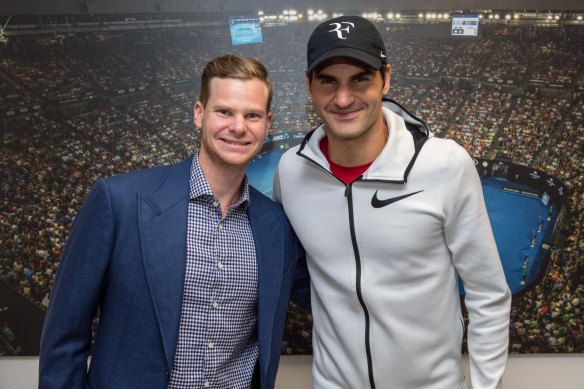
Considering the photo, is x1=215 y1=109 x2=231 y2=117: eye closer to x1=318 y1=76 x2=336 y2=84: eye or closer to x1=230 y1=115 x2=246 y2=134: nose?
x1=230 y1=115 x2=246 y2=134: nose

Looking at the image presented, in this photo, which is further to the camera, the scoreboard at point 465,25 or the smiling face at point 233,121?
the scoreboard at point 465,25

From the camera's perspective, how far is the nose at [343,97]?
4.07ft

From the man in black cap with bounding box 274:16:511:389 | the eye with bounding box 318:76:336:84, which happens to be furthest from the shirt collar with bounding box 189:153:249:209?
the eye with bounding box 318:76:336:84

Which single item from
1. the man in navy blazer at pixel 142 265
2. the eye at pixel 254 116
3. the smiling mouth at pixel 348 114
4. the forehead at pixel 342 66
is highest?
the forehead at pixel 342 66

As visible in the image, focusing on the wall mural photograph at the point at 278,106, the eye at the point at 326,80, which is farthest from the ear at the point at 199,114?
the wall mural photograph at the point at 278,106

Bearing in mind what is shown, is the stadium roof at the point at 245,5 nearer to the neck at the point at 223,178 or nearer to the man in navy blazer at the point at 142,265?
the man in navy blazer at the point at 142,265

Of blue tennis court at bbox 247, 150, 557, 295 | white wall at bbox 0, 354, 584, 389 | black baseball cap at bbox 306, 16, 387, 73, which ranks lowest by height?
white wall at bbox 0, 354, 584, 389

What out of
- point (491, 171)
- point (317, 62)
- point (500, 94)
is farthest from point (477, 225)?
point (500, 94)

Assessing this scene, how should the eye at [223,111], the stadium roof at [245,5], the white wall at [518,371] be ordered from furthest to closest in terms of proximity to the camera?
the white wall at [518,371] → the stadium roof at [245,5] → the eye at [223,111]

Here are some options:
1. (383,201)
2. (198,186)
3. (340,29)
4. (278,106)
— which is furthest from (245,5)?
(383,201)

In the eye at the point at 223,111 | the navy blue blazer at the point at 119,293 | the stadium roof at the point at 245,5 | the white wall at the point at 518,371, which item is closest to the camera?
the navy blue blazer at the point at 119,293

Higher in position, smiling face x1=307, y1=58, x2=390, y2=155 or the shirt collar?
smiling face x1=307, y1=58, x2=390, y2=155

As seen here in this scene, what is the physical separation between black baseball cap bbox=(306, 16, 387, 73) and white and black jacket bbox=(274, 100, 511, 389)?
22cm

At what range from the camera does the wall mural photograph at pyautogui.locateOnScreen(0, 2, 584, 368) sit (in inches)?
75.4
